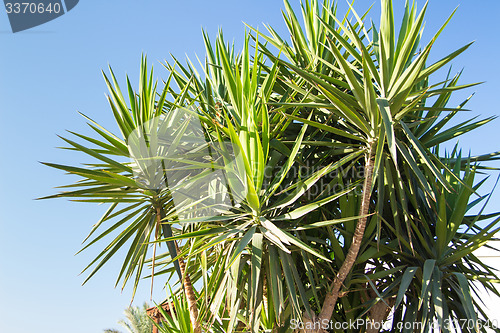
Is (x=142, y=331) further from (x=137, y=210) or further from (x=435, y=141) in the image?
(x=435, y=141)

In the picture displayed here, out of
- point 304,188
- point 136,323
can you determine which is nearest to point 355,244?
point 304,188

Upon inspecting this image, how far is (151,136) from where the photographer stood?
129 inches

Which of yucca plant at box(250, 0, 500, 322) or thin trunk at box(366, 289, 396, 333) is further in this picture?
thin trunk at box(366, 289, 396, 333)

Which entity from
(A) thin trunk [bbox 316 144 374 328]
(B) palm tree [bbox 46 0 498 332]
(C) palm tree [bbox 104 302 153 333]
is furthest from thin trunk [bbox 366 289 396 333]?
(C) palm tree [bbox 104 302 153 333]

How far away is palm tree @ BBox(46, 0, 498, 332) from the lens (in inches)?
109

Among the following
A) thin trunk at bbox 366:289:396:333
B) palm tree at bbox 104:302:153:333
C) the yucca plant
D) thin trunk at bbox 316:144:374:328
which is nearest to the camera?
the yucca plant

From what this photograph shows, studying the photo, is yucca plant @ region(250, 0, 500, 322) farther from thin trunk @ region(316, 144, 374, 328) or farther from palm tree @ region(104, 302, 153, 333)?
palm tree @ region(104, 302, 153, 333)

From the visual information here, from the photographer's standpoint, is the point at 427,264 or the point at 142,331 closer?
the point at 427,264

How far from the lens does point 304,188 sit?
110 inches

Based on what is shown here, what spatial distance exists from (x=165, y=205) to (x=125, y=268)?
0.57 meters

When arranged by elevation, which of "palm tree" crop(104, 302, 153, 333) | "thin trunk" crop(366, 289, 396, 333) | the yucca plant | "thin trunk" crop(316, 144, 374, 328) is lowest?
"palm tree" crop(104, 302, 153, 333)

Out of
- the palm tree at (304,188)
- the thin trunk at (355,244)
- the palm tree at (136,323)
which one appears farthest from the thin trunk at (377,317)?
the palm tree at (136,323)

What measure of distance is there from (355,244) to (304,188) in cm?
54

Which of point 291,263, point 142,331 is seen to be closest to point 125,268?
point 291,263
